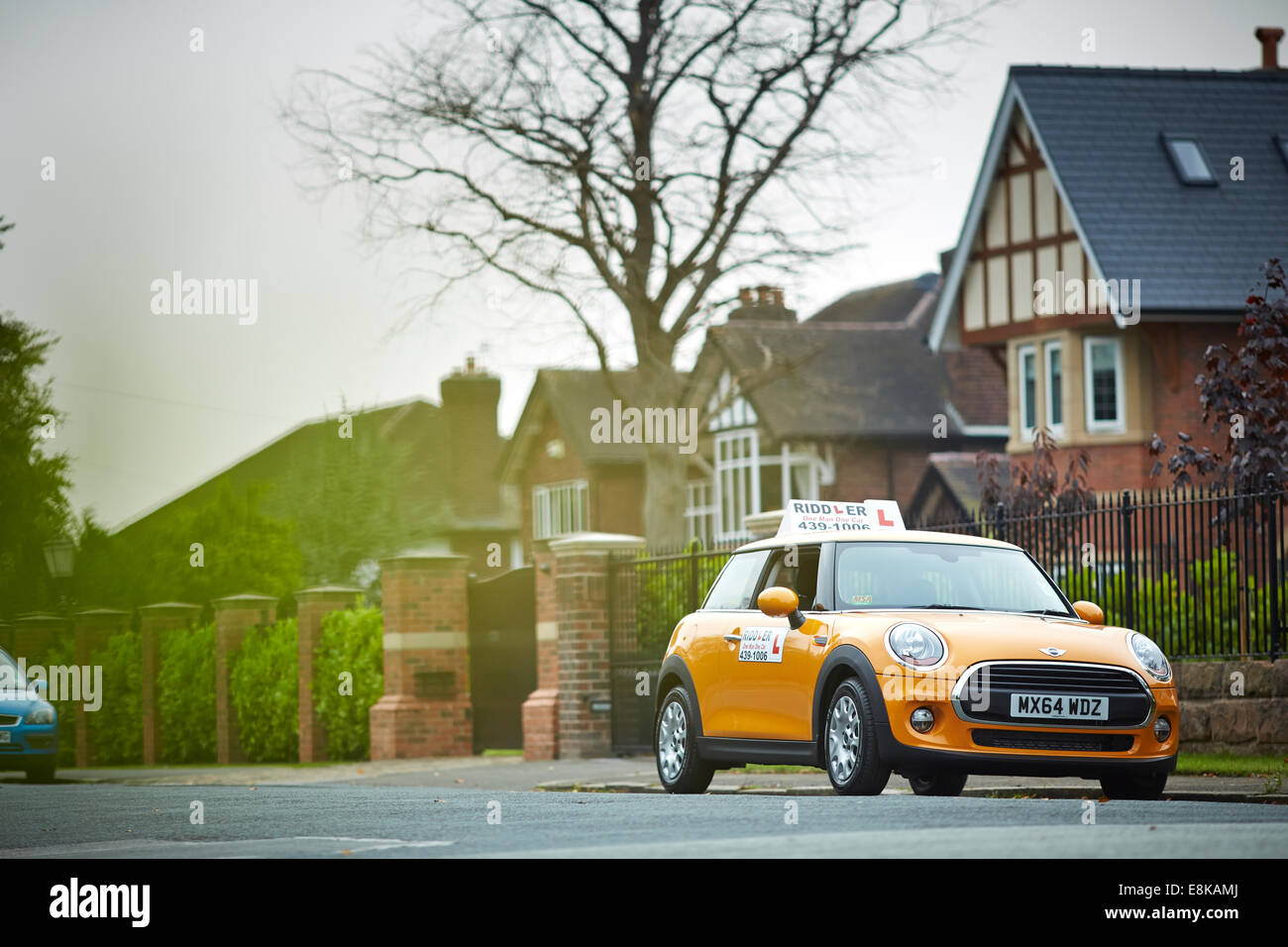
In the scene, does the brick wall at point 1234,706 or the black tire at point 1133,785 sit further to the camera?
the brick wall at point 1234,706

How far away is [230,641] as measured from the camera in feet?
93.1

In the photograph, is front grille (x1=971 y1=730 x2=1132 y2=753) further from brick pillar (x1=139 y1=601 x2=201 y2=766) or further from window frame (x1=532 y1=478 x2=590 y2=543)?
window frame (x1=532 y1=478 x2=590 y2=543)

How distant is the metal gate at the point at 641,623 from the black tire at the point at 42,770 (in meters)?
6.93

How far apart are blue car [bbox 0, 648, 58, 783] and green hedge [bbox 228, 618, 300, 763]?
4316mm

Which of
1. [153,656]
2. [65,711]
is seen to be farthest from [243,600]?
[65,711]

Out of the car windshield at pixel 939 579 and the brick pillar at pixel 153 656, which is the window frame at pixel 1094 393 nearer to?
the brick pillar at pixel 153 656

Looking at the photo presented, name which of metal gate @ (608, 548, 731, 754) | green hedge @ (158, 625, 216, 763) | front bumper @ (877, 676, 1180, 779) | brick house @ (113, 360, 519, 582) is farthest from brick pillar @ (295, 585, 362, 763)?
front bumper @ (877, 676, 1180, 779)

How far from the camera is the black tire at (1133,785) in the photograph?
35.0ft

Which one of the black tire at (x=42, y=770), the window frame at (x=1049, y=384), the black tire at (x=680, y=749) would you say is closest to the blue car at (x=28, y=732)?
the black tire at (x=42, y=770)

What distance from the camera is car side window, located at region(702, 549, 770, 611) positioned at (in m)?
12.5

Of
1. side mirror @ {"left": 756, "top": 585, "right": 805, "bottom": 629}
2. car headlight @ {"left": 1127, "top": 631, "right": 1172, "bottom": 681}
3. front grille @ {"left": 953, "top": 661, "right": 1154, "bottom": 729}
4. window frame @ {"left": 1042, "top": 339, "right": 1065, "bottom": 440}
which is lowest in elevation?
front grille @ {"left": 953, "top": 661, "right": 1154, "bottom": 729}

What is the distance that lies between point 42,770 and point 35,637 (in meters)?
13.7
